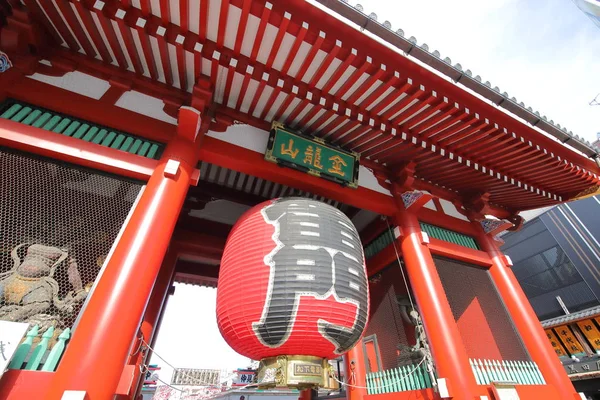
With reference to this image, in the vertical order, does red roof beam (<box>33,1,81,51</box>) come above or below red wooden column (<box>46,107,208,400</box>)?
above

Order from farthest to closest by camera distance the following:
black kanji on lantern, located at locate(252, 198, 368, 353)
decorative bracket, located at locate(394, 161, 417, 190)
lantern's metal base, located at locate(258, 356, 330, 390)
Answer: decorative bracket, located at locate(394, 161, 417, 190)
black kanji on lantern, located at locate(252, 198, 368, 353)
lantern's metal base, located at locate(258, 356, 330, 390)

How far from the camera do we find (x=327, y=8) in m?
3.12

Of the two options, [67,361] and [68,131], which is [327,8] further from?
[67,361]

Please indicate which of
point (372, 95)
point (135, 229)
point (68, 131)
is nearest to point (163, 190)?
point (135, 229)

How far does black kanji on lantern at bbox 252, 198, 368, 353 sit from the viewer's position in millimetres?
2467

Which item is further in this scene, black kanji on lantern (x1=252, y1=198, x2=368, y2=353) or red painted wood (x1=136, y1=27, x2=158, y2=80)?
red painted wood (x1=136, y1=27, x2=158, y2=80)

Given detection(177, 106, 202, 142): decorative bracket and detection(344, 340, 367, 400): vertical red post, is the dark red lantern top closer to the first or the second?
detection(177, 106, 202, 142): decorative bracket

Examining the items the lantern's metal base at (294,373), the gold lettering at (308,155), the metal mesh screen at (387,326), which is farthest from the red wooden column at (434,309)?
Answer: the lantern's metal base at (294,373)

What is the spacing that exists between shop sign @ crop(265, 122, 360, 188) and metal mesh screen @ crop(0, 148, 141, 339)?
6.72 feet

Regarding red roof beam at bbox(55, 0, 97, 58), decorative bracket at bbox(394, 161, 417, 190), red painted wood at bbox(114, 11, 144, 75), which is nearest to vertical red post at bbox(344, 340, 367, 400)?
decorative bracket at bbox(394, 161, 417, 190)

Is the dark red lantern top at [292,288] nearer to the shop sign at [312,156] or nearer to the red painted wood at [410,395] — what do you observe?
the shop sign at [312,156]

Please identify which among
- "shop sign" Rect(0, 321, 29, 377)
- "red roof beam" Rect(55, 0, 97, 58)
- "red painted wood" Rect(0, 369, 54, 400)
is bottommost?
"red painted wood" Rect(0, 369, 54, 400)

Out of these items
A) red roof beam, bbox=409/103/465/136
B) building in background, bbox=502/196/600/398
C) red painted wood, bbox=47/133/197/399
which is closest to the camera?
red painted wood, bbox=47/133/197/399

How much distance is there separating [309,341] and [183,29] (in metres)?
3.54
